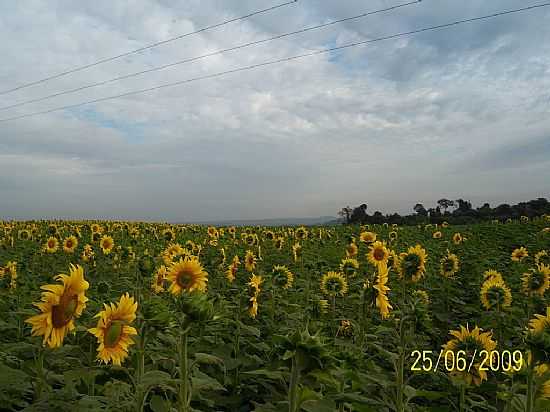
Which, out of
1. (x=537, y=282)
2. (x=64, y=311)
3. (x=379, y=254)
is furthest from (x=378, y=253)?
(x=64, y=311)

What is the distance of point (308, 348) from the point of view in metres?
1.64

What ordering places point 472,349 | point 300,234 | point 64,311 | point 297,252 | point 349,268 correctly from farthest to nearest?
point 300,234 < point 297,252 < point 349,268 < point 472,349 < point 64,311

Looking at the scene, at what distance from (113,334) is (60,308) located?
0.91 ft

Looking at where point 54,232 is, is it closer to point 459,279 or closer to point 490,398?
point 459,279

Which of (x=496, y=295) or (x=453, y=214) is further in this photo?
(x=453, y=214)

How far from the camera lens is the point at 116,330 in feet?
7.26

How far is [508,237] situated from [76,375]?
54.1 ft

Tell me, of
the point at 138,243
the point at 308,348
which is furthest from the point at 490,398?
the point at 138,243

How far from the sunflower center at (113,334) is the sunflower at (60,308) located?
17 centimetres

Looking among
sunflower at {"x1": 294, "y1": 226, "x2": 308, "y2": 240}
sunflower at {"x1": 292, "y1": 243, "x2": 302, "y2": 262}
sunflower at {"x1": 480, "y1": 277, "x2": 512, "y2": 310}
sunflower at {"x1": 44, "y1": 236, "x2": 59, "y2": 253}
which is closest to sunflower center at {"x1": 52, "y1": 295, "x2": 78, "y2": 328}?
sunflower at {"x1": 480, "y1": 277, "x2": 512, "y2": 310}

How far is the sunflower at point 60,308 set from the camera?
2084 millimetres

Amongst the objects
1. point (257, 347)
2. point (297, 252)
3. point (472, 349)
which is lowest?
point (257, 347)

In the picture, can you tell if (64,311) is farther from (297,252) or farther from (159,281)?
(297,252)

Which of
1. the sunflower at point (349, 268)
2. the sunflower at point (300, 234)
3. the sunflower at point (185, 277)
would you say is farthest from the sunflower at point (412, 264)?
the sunflower at point (300, 234)
